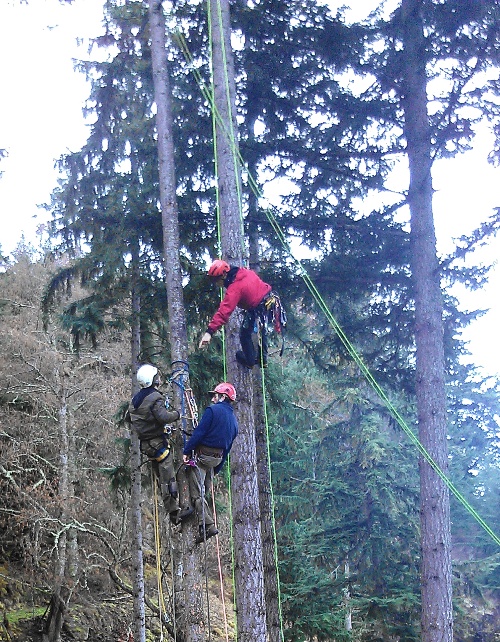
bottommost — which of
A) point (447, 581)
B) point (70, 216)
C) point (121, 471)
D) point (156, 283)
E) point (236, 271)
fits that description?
point (447, 581)

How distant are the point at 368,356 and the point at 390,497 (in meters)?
5.93

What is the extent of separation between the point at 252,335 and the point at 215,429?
1.52 m

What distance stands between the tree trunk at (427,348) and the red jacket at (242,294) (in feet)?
12.1

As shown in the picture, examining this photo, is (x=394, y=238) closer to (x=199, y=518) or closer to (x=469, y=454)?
(x=199, y=518)

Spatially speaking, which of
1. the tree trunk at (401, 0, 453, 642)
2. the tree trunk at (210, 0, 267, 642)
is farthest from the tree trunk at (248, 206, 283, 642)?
the tree trunk at (401, 0, 453, 642)

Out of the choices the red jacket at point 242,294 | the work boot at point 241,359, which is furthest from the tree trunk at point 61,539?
the red jacket at point 242,294

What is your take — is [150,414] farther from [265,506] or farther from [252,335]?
[265,506]

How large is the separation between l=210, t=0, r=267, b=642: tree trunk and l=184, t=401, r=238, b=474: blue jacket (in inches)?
35.7

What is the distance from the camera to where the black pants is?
822cm

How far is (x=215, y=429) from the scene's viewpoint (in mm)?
7203

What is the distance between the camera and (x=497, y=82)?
1047 cm

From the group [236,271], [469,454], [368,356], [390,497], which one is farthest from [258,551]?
[469,454]

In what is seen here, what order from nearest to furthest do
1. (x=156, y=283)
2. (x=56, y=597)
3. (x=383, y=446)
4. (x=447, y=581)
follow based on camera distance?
1. (x=447, y=581)
2. (x=156, y=283)
3. (x=56, y=597)
4. (x=383, y=446)

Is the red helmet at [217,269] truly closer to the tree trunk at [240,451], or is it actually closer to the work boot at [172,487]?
the tree trunk at [240,451]
